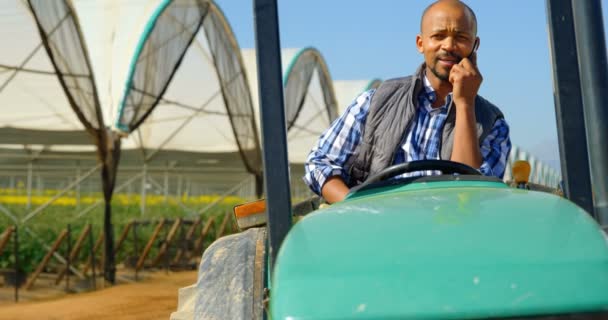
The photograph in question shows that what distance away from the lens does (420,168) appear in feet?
7.16

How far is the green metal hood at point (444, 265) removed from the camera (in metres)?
1.50

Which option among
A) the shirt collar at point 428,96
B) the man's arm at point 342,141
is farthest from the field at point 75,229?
the shirt collar at point 428,96

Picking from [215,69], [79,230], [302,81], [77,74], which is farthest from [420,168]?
[302,81]

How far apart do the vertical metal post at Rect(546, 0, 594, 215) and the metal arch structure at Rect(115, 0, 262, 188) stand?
10959mm

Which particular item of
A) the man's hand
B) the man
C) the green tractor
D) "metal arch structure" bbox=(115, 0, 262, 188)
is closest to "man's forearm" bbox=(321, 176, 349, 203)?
the man

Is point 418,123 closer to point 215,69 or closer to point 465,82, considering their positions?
point 465,82

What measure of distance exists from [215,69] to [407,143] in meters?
13.6

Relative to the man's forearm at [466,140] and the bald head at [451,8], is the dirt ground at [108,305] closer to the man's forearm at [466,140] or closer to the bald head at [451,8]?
the bald head at [451,8]

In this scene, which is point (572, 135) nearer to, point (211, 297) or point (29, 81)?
point (211, 297)

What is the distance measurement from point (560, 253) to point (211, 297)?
1.15 metres

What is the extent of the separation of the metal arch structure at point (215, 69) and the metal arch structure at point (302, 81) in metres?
2.90

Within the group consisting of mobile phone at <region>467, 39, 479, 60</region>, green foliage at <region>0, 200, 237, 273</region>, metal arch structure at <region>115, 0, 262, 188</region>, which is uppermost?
metal arch structure at <region>115, 0, 262, 188</region>

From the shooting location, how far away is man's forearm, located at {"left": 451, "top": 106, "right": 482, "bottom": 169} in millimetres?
2482

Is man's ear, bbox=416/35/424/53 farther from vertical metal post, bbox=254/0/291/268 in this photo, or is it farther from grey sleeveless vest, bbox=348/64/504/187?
vertical metal post, bbox=254/0/291/268
